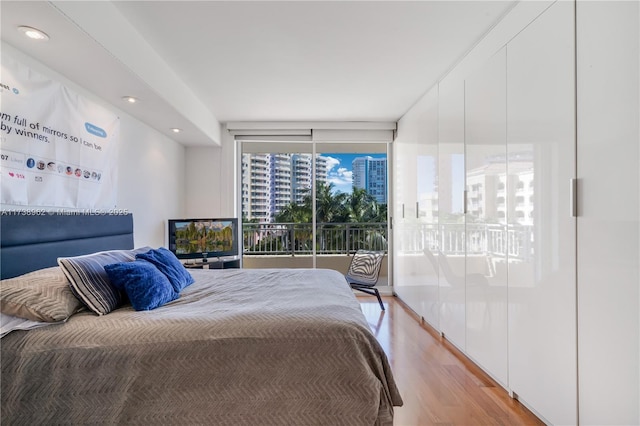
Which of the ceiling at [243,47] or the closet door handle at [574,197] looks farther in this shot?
the ceiling at [243,47]

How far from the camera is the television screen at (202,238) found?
3.94 meters

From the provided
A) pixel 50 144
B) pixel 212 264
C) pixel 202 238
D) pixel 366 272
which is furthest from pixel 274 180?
pixel 50 144

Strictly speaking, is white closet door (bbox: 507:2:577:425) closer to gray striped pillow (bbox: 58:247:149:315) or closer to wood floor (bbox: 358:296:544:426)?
wood floor (bbox: 358:296:544:426)

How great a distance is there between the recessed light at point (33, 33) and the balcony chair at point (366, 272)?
367cm

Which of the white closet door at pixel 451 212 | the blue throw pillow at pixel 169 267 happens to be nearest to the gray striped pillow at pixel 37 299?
the blue throw pillow at pixel 169 267

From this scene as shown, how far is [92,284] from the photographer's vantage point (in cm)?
178

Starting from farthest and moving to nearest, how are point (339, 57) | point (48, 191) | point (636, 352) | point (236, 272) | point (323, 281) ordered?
point (236, 272), point (339, 57), point (323, 281), point (48, 191), point (636, 352)

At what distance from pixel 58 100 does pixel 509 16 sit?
311 cm

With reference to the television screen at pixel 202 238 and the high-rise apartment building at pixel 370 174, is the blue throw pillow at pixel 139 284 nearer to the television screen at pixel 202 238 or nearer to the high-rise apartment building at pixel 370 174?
the television screen at pixel 202 238

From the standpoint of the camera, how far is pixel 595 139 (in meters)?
1.53

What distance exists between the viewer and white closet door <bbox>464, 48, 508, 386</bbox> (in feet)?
7.38

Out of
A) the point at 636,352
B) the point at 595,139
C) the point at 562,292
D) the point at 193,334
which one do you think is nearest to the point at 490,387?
the point at 562,292

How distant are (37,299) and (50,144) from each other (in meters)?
1.10

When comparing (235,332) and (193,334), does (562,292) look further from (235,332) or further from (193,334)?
(193,334)
